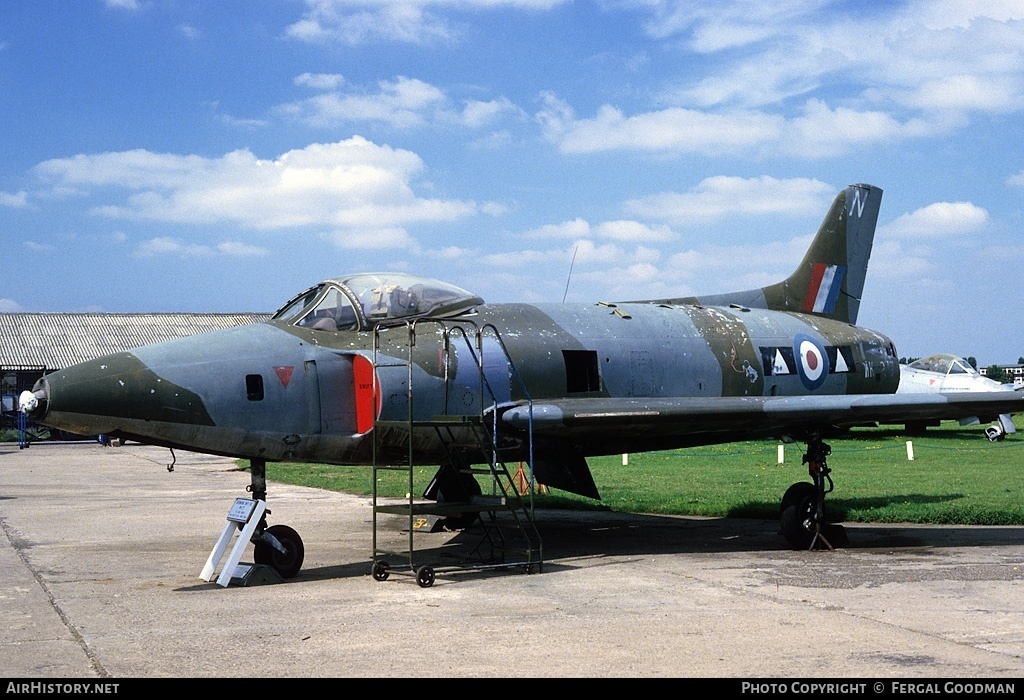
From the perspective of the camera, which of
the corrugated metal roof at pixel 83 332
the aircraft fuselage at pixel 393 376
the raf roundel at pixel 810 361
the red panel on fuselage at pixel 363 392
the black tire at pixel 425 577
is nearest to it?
the black tire at pixel 425 577

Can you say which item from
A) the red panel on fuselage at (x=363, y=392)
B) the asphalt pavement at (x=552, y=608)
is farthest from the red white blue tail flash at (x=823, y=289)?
the red panel on fuselage at (x=363, y=392)

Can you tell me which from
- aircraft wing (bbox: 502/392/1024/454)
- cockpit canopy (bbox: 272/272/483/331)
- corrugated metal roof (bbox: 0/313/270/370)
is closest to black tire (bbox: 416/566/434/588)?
aircraft wing (bbox: 502/392/1024/454)

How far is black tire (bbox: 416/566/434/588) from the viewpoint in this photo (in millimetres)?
9914

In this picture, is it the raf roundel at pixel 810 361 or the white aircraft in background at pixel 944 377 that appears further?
the white aircraft in background at pixel 944 377

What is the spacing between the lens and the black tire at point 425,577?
32.5 feet

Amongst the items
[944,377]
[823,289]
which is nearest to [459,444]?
[823,289]

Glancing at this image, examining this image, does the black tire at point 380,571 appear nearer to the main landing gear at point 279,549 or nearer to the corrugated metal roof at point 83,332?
the main landing gear at point 279,549

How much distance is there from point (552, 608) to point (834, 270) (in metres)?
10.2

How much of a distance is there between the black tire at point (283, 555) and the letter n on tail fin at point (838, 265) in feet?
29.5

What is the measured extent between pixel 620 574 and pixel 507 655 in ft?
12.7

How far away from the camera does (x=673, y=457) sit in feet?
96.6

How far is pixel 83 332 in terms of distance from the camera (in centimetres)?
6022

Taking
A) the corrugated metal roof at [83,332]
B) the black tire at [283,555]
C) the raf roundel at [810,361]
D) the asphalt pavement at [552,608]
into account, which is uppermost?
the corrugated metal roof at [83,332]

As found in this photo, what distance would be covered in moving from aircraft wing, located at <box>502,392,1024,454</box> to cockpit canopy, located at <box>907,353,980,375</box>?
27426 millimetres
